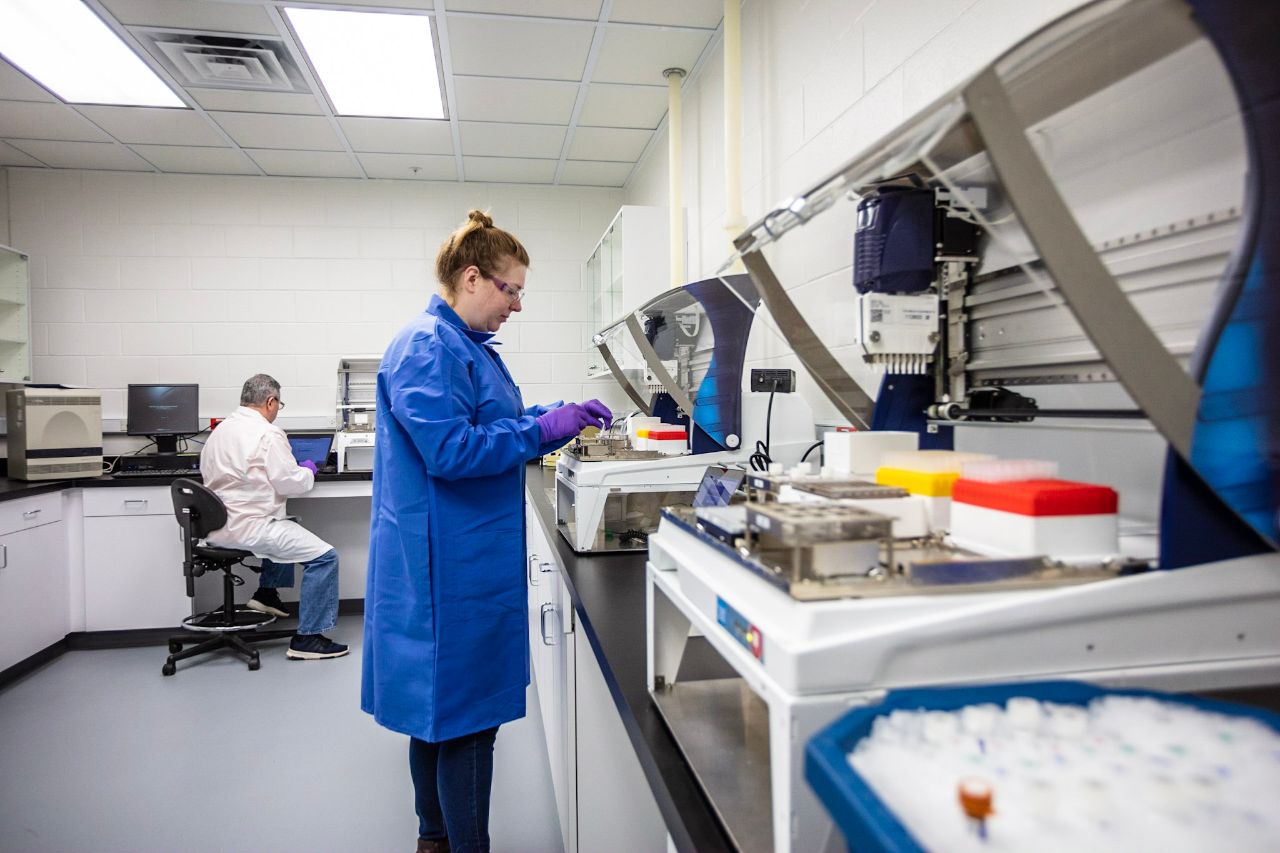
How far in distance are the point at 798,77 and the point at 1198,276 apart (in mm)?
1725

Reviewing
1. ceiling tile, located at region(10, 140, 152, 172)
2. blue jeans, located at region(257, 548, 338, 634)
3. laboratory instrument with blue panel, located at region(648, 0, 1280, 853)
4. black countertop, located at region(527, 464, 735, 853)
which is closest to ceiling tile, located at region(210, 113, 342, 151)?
ceiling tile, located at region(10, 140, 152, 172)

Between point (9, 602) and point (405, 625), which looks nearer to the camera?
point (405, 625)

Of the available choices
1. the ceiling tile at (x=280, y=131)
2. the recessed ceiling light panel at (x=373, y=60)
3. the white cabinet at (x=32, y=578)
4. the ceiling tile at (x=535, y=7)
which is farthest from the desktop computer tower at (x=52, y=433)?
the ceiling tile at (x=535, y=7)

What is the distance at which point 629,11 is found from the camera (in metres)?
2.65

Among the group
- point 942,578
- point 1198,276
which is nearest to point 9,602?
point 942,578

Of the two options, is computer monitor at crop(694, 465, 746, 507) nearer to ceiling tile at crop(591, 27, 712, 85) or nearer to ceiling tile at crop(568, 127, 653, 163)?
ceiling tile at crop(591, 27, 712, 85)

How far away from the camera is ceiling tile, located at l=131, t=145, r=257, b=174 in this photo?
401 cm

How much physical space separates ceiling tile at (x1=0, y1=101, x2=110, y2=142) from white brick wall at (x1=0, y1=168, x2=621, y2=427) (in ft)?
1.86

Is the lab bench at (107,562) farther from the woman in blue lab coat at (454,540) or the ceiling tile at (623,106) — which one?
the woman in blue lab coat at (454,540)

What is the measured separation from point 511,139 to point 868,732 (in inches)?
156

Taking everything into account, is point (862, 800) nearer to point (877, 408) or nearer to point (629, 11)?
point (877, 408)

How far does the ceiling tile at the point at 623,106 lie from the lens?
333 cm

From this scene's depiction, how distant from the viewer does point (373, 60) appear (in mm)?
A: 2992

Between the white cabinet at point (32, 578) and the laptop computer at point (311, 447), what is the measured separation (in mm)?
1112
